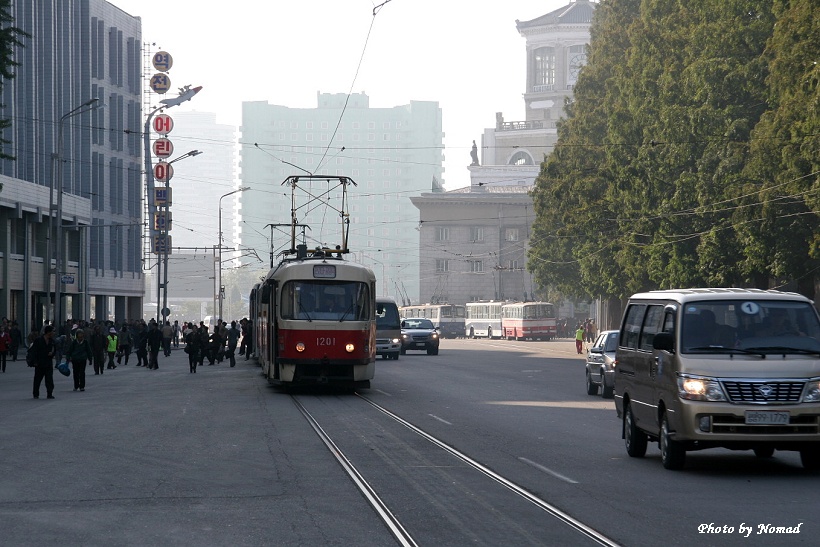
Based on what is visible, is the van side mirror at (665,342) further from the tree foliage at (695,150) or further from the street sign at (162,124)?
the street sign at (162,124)

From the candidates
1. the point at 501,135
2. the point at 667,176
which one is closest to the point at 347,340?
the point at 667,176

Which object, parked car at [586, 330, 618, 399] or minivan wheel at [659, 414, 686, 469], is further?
parked car at [586, 330, 618, 399]

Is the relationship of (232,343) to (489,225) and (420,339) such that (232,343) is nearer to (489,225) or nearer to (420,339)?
(420,339)

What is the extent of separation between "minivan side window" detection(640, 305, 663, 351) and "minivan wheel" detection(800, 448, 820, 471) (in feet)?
6.58

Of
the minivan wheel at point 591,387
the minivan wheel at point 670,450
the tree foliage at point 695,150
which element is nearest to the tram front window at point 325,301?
the minivan wheel at point 591,387

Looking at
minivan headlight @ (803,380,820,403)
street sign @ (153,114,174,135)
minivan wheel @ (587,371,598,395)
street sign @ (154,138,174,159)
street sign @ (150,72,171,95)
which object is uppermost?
street sign @ (150,72,171,95)

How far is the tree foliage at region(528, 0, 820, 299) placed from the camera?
136 feet

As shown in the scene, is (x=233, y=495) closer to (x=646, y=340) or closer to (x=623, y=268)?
(x=646, y=340)

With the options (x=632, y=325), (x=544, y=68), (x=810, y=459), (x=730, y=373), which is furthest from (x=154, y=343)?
(x=544, y=68)

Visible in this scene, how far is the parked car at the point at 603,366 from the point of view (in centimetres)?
2757

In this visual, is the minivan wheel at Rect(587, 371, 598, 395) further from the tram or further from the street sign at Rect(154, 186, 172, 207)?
the street sign at Rect(154, 186, 172, 207)

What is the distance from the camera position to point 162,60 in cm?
9425

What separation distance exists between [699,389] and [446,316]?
95.1 meters

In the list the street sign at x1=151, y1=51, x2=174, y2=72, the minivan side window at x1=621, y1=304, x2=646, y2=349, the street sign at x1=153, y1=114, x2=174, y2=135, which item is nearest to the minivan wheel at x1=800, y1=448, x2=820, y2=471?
the minivan side window at x1=621, y1=304, x2=646, y2=349
